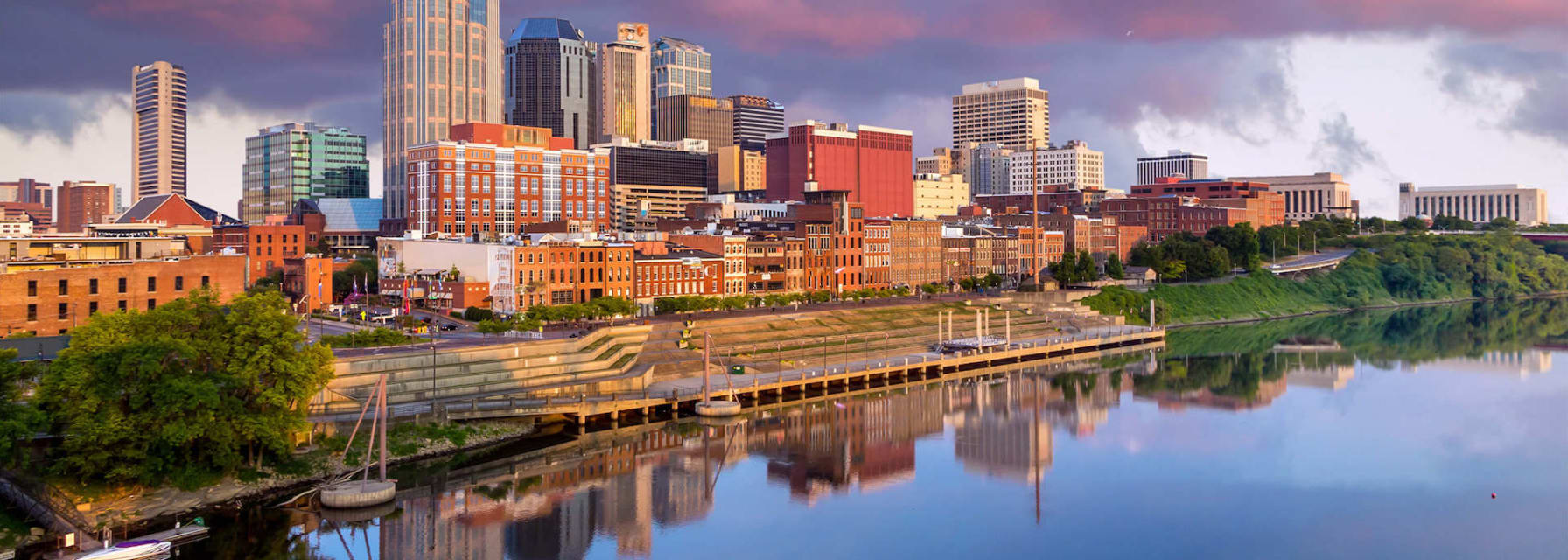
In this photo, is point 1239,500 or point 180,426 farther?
point 1239,500

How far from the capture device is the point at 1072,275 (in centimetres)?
15575

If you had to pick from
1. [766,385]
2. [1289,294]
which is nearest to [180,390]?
[766,385]

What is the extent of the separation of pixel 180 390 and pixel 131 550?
25.3 ft

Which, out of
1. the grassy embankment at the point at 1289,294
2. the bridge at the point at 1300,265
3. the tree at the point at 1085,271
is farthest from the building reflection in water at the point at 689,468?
the bridge at the point at 1300,265

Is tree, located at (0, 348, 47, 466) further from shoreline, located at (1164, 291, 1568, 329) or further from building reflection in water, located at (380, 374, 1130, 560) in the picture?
shoreline, located at (1164, 291, 1568, 329)

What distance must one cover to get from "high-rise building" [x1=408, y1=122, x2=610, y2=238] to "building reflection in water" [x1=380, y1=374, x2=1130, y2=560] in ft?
318

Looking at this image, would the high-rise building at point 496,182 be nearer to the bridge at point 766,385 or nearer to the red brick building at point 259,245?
the red brick building at point 259,245

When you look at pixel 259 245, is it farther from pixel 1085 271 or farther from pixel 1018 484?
pixel 1018 484

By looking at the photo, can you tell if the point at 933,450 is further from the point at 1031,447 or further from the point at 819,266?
the point at 819,266

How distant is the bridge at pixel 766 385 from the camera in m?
75.7

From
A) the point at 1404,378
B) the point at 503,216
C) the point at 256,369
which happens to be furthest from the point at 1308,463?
the point at 503,216

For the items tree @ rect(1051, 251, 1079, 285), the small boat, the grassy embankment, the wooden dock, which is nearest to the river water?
the wooden dock

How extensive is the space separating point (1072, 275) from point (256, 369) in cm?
11256

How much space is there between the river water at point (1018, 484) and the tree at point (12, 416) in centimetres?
762
